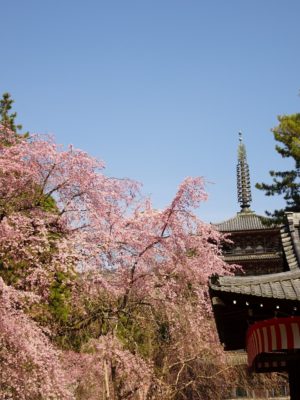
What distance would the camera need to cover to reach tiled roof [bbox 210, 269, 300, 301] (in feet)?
16.7

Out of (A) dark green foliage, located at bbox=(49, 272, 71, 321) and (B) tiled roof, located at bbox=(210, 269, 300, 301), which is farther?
(A) dark green foliage, located at bbox=(49, 272, 71, 321)

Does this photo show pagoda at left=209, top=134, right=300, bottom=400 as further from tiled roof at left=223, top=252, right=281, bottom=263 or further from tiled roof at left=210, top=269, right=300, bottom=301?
tiled roof at left=223, top=252, right=281, bottom=263

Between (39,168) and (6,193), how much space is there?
1.17 metres

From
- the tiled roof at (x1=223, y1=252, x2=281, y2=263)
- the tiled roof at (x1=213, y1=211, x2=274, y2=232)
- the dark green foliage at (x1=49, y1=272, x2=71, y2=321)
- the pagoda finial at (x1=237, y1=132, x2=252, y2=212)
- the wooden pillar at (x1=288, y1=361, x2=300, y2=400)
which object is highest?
the pagoda finial at (x1=237, y1=132, x2=252, y2=212)

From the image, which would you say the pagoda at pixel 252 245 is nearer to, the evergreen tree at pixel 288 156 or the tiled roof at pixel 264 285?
the evergreen tree at pixel 288 156

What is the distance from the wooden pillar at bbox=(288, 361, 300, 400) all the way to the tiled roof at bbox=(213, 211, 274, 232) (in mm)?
31454

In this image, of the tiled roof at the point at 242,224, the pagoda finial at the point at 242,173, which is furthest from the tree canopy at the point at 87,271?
the pagoda finial at the point at 242,173

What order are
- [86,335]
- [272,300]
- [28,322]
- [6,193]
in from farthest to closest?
[86,335] → [6,193] → [28,322] → [272,300]

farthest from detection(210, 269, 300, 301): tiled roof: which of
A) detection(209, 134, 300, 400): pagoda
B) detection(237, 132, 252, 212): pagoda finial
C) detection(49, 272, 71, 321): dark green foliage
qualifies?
detection(237, 132, 252, 212): pagoda finial

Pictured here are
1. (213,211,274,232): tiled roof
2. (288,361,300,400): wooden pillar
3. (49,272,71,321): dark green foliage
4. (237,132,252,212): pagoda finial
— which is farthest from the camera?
(237,132,252,212): pagoda finial

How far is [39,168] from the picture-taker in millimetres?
12875

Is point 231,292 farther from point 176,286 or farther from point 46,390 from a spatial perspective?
point 176,286

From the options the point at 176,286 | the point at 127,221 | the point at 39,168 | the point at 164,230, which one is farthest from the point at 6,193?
the point at 176,286

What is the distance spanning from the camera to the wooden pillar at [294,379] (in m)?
6.77
